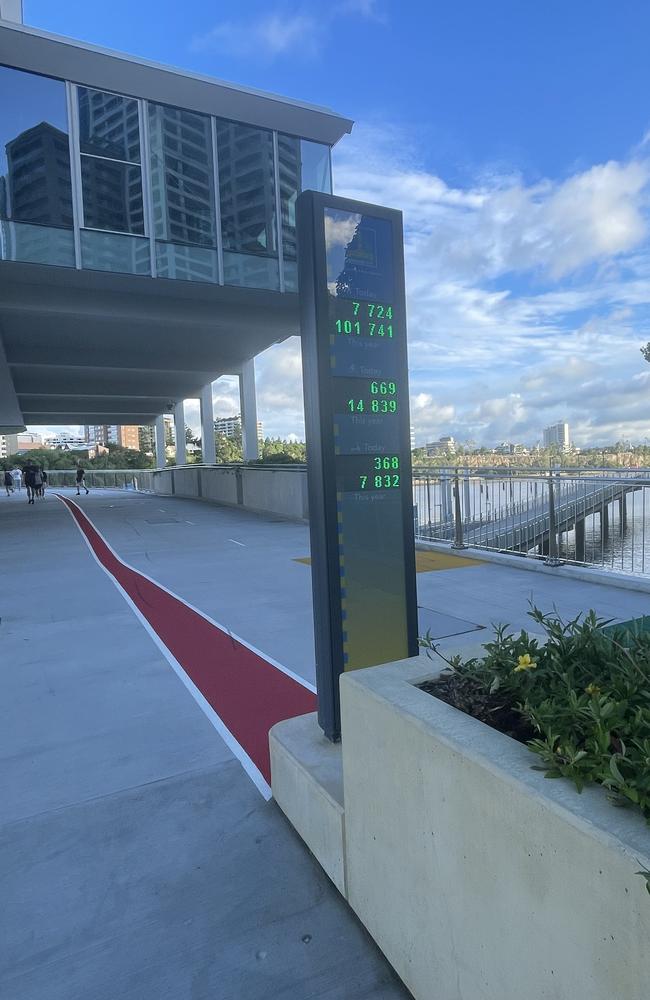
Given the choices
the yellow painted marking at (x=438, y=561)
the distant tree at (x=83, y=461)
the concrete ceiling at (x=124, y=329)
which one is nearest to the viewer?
the yellow painted marking at (x=438, y=561)

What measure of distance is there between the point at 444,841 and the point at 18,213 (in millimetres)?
16533

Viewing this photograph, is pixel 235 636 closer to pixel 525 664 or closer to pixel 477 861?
pixel 525 664

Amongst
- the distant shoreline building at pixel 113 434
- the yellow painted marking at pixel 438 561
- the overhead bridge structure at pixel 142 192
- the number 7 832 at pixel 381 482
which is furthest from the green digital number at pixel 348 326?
the distant shoreline building at pixel 113 434

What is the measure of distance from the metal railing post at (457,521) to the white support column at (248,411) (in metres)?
14.1

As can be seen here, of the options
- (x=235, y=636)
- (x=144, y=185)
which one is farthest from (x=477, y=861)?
(x=144, y=185)

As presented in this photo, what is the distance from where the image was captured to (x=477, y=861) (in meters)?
1.49

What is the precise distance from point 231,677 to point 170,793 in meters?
1.50

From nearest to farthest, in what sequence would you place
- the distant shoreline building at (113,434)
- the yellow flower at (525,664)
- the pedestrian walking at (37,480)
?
the yellow flower at (525,664)
the pedestrian walking at (37,480)
the distant shoreline building at (113,434)

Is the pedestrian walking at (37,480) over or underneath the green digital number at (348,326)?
underneath

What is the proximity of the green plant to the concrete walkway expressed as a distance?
0.97 m

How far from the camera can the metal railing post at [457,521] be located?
910 cm

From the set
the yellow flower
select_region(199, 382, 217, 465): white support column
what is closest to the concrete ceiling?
select_region(199, 382, 217, 465): white support column

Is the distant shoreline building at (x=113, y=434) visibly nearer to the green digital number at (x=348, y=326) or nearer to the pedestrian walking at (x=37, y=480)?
the pedestrian walking at (x=37, y=480)

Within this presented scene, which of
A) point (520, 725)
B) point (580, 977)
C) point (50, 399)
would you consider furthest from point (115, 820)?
point (50, 399)
